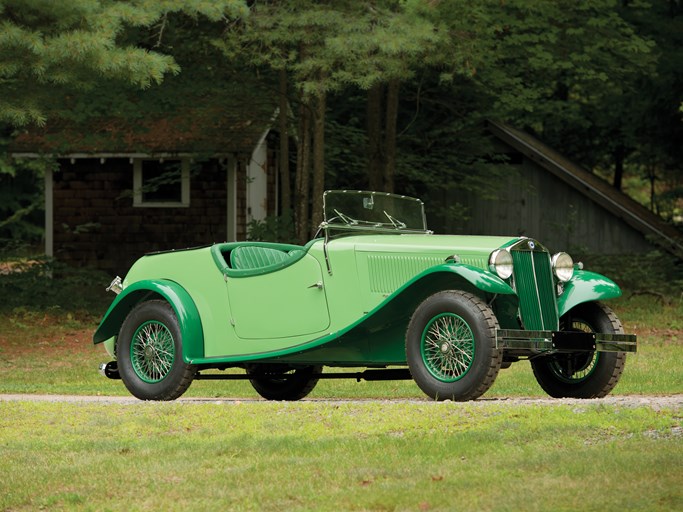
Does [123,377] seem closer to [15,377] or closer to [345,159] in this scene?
[15,377]

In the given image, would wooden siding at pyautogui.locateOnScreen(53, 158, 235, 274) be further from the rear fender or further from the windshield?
the rear fender

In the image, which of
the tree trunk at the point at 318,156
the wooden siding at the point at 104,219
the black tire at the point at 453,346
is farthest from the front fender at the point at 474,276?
the wooden siding at the point at 104,219

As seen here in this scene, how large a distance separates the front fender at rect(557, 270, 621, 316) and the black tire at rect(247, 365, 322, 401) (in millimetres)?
2699

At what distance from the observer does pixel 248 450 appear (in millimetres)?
9055

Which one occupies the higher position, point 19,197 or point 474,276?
point 19,197

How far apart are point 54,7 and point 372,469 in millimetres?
11958

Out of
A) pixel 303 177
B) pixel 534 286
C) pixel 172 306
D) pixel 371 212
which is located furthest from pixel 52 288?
pixel 534 286

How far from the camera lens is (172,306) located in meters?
11.8

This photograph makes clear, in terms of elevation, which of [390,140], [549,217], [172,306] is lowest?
[172,306]

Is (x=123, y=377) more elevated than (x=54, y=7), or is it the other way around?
(x=54, y=7)

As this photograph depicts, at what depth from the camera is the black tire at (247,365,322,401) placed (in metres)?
12.6

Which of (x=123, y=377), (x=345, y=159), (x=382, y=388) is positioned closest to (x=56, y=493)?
(x=123, y=377)

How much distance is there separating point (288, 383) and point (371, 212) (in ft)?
6.72

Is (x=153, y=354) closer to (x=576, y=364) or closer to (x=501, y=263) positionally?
(x=501, y=263)
